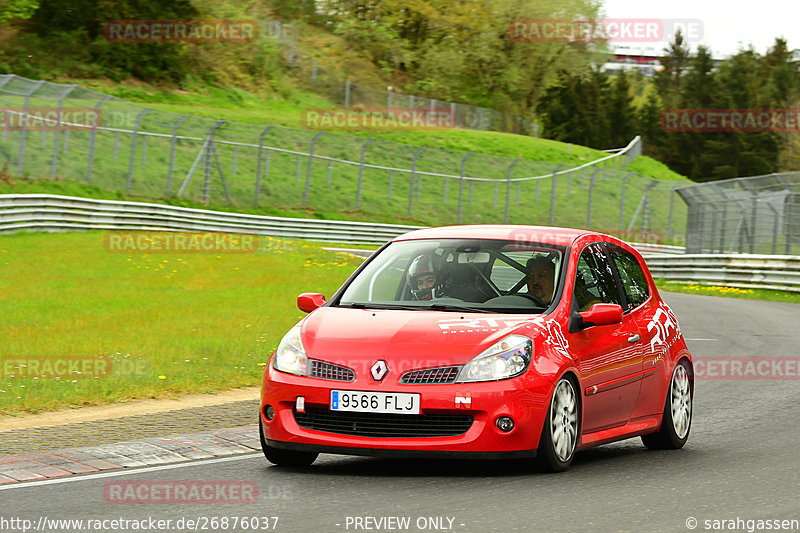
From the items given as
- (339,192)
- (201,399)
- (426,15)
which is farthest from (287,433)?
(426,15)

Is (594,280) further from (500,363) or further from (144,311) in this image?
(144,311)

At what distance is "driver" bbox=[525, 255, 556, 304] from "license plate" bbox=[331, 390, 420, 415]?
1.40 m

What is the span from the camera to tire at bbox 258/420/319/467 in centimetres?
789

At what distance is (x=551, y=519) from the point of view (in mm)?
6336

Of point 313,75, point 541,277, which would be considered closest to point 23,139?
point 541,277

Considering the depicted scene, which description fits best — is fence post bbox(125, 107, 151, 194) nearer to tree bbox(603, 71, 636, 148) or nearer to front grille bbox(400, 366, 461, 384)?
front grille bbox(400, 366, 461, 384)

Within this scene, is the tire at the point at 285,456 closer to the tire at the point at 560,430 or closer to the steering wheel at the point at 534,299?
the tire at the point at 560,430

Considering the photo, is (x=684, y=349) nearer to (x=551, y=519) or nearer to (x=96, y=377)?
(x=551, y=519)

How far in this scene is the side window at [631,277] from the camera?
9.30 metres

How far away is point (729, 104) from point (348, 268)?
237 feet

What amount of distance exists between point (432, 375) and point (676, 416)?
108 inches

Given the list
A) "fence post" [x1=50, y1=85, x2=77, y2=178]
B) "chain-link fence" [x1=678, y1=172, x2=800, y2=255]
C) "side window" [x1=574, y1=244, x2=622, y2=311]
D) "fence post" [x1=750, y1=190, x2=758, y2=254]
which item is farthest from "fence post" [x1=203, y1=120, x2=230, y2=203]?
"side window" [x1=574, y1=244, x2=622, y2=311]

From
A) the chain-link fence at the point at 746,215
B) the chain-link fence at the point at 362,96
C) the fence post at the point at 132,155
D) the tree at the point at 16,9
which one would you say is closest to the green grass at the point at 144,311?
the fence post at the point at 132,155

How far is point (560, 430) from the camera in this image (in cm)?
770
